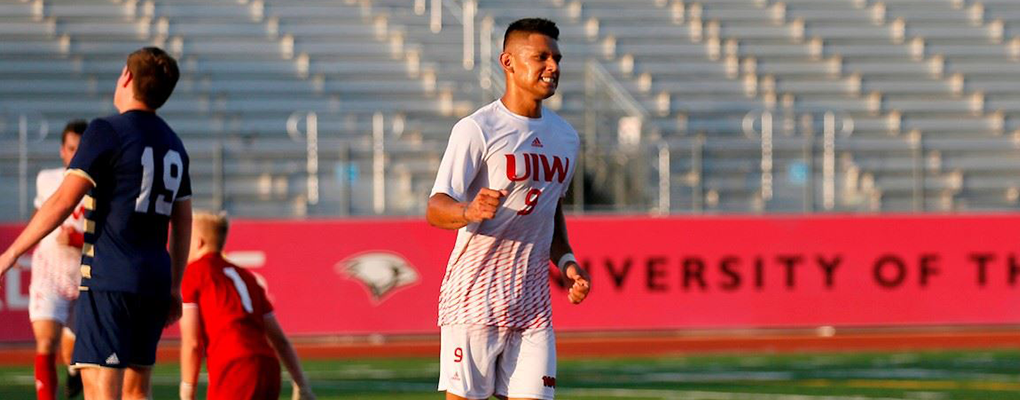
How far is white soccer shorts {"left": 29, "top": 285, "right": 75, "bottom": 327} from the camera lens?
35.0 feet

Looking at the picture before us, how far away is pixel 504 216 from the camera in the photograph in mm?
6457

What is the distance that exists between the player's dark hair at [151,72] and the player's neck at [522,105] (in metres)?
1.33

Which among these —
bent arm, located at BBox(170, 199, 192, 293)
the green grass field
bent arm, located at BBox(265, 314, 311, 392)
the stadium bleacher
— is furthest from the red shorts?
the stadium bleacher

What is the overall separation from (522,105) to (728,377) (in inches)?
304

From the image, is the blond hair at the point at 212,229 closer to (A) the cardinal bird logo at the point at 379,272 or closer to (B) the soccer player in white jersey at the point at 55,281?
(B) the soccer player in white jersey at the point at 55,281

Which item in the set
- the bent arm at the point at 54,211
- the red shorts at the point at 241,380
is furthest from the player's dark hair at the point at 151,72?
the red shorts at the point at 241,380

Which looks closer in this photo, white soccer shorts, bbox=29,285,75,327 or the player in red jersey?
the player in red jersey

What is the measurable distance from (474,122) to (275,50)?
18627 millimetres

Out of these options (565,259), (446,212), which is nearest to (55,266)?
(565,259)

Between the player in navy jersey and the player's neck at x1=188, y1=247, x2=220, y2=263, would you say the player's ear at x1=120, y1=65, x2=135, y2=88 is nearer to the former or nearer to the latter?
the player in navy jersey

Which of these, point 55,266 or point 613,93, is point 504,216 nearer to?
point 55,266

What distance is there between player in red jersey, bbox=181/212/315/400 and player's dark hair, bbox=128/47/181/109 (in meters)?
1.22

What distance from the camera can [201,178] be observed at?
813 inches

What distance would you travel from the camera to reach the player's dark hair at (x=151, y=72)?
22.5 ft
